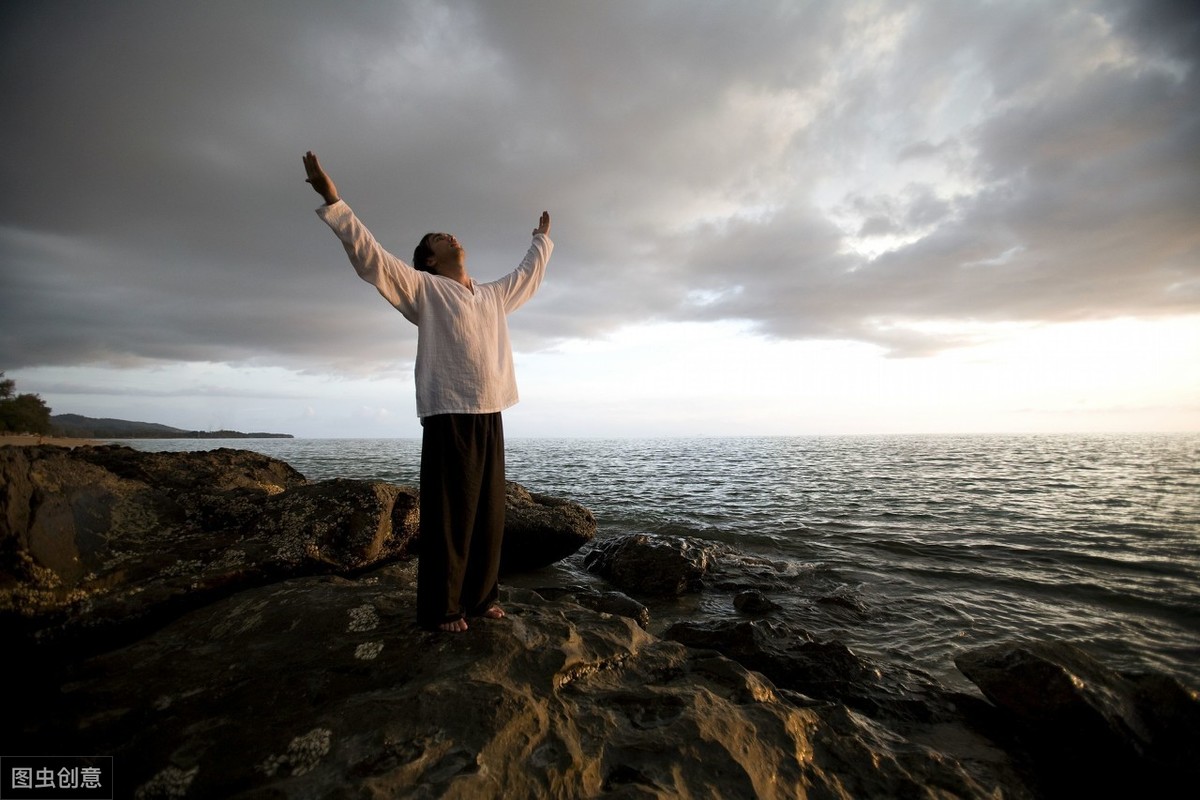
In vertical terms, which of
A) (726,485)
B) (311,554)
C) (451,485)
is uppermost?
(451,485)

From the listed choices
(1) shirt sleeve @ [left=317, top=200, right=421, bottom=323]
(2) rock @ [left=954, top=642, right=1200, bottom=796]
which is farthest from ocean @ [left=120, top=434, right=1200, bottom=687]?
(1) shirt sleeve @ [left=317, top=200, right=421, bottom=323]

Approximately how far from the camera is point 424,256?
3.96 metres

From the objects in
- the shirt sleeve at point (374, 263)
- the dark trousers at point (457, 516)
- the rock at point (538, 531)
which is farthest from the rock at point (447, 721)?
the rock at point (538, 531)

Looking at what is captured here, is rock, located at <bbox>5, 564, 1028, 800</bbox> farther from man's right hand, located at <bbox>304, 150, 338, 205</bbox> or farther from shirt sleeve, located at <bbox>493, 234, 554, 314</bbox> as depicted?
man's right hand, located at <bbox>304, 150, 338, 205</bbox>

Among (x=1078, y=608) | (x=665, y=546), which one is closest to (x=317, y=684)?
(x=665, y=546)

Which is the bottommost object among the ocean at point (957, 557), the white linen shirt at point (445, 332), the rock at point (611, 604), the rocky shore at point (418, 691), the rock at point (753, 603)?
the ocean at point (957, 557)

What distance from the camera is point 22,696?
2.79 meters

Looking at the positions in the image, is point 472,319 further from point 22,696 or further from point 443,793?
point 22,696

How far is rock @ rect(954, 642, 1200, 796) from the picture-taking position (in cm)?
318

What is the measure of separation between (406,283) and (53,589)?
3.72 meters

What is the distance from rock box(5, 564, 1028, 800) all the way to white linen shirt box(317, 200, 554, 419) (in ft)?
5.47

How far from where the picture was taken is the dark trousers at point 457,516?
3391 millimetres

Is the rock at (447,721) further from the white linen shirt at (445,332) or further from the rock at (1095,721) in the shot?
the white linen shirt at (445,332)

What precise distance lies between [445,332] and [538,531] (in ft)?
18.2
